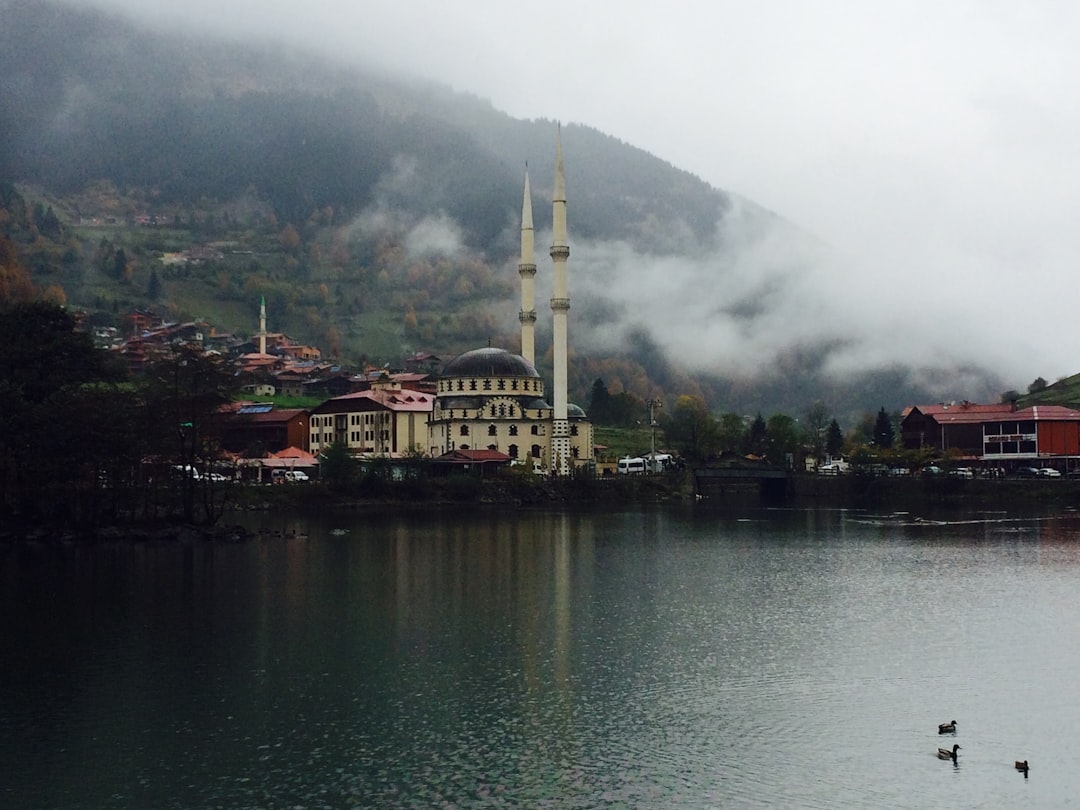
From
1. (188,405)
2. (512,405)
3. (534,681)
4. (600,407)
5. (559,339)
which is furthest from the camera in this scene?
(600,407)

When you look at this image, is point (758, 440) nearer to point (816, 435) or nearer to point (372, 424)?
point (816, 435)

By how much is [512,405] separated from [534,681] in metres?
104

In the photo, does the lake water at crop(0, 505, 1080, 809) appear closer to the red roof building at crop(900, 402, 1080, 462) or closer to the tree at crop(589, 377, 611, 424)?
the red roof building at crop(900, 402, 1080, 462)

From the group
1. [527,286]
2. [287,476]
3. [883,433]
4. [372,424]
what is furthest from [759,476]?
[287,476]

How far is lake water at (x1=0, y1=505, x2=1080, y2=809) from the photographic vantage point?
25000 mm

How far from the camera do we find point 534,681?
1323 inches

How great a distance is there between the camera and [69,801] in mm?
23812

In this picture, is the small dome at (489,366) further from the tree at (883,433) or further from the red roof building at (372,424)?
the tree at (883,433)

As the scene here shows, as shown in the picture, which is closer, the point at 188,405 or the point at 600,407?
the point at 188,405

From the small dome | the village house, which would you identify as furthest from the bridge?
the small dome

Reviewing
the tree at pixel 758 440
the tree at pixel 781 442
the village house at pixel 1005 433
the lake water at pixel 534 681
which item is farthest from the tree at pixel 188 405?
the tree at pixel 758 440

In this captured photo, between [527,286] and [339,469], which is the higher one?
[527,286]

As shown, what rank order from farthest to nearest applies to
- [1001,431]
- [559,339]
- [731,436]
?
1. [731,436]
2. [559,339]
3. [1001,431]

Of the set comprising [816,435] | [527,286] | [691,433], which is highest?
[527,286]
